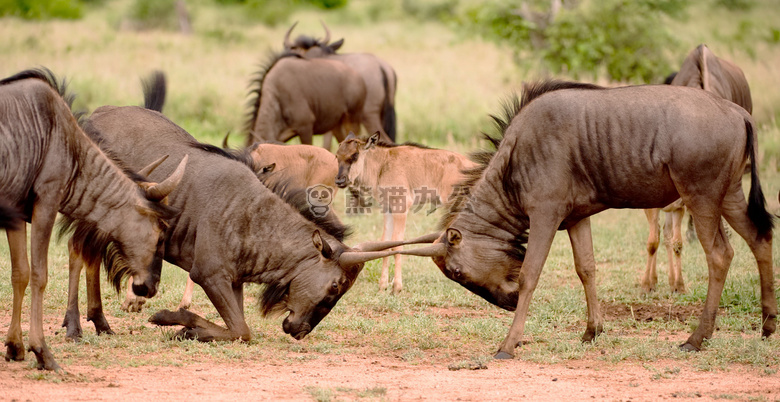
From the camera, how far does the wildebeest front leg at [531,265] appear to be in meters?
6.22

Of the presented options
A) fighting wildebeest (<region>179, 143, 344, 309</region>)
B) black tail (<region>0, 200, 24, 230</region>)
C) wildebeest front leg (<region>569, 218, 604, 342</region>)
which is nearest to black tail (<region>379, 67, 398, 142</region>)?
fighting wildebeest (<region>179, 143, 344, 309</region>)

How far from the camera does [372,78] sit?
1467cm

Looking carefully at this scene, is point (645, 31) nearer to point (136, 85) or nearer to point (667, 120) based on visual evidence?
point (136, 85)

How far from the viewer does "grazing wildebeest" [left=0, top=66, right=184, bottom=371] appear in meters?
5.55

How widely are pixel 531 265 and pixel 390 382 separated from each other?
1.47m

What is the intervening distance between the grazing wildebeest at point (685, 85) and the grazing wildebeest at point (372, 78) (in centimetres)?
593

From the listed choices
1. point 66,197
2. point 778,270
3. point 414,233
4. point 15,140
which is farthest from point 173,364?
point 778,270

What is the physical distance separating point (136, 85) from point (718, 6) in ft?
103

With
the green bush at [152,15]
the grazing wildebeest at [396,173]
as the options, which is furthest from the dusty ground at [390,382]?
the green bush at [152,15]

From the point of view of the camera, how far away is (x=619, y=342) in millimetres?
6555

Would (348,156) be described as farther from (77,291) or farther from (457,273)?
(77,291)

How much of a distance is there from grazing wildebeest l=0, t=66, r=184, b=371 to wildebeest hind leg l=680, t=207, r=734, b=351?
3.78 meters

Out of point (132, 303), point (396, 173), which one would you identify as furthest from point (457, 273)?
point (396, 173)

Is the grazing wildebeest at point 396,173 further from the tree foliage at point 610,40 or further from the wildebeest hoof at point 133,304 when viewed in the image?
the tree foliage at point 610,40
